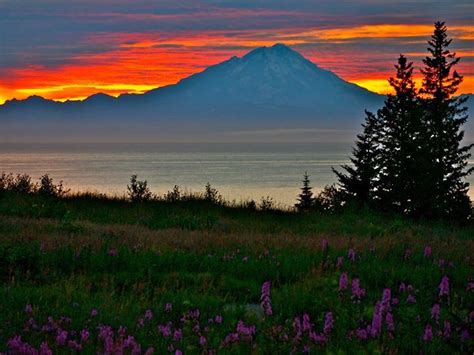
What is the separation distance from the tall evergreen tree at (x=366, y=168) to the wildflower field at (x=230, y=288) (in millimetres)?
35506

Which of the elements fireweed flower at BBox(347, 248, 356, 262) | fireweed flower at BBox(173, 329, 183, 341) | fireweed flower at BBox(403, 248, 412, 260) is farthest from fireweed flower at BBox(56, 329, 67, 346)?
fireweed flower at BBox(403, 248, 412, 260)

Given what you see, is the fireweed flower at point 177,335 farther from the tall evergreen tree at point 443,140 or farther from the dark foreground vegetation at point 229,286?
the tall evergreen tree at point 443,140

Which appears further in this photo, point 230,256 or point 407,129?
point 407,129

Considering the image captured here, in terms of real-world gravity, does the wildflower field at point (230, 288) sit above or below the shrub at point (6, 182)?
below

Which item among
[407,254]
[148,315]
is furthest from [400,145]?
[148,315]

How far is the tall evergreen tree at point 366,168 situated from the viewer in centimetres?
5406

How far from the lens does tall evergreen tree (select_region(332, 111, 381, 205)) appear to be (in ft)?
177

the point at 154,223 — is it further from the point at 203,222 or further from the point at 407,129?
the point at 407,129

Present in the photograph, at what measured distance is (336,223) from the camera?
60.5ft

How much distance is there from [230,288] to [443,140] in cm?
4822

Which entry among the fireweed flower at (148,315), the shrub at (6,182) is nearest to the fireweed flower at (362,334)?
the fireweed flower at (148,315)

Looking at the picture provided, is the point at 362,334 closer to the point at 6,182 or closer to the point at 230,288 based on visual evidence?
the point at 230,288

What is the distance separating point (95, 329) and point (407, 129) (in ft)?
168

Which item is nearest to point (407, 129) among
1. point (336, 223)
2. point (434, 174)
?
point (434, 174)
